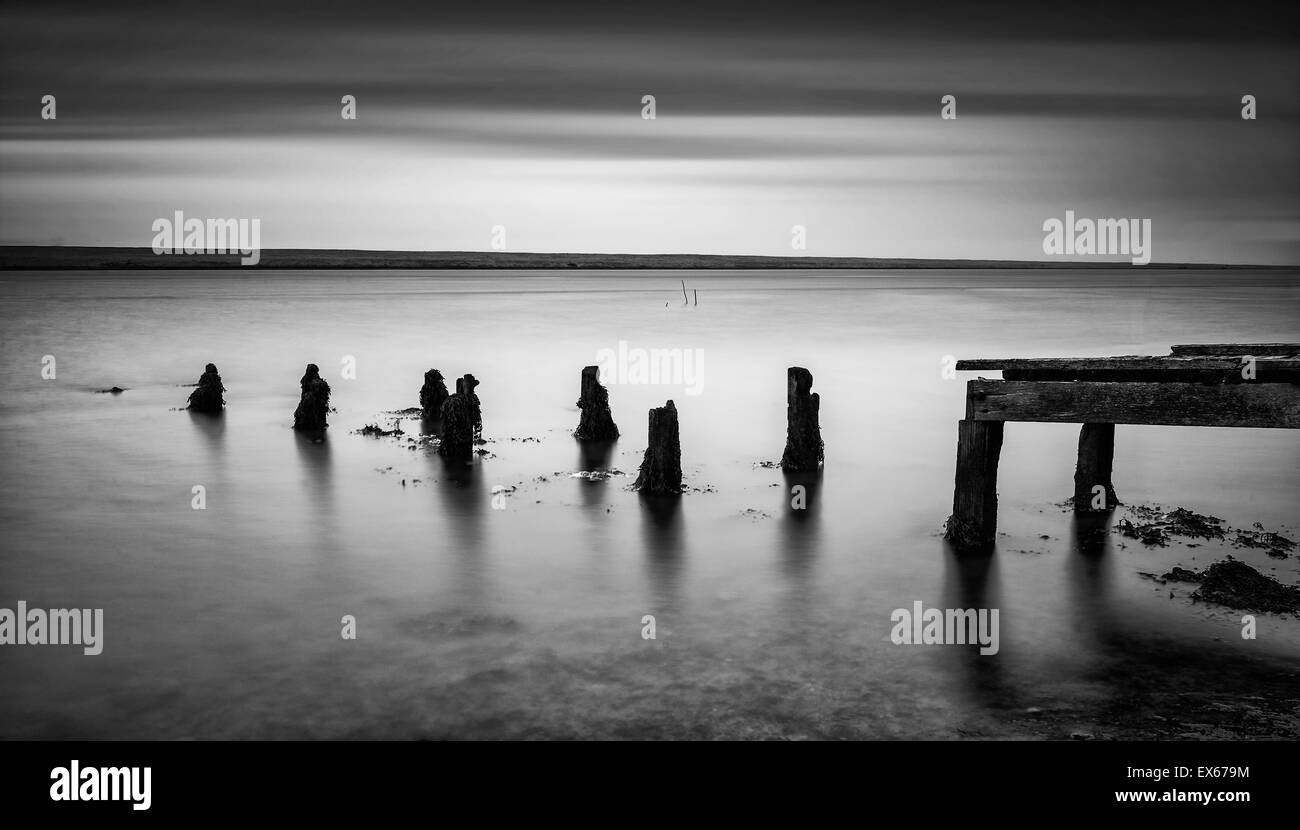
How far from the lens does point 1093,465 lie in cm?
1092

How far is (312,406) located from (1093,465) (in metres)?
12.1

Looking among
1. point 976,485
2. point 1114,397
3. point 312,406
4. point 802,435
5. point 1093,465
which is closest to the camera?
point 1114,397

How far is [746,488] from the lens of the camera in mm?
12914

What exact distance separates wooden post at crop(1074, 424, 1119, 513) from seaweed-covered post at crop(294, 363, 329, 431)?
1182 centimetres

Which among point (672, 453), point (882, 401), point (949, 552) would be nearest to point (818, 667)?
point (949, 552)

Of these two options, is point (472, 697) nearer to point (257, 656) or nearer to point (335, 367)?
point (257, 656)

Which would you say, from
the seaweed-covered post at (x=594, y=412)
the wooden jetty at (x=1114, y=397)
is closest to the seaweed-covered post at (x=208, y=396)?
the seaweed-covered post at (x=594, y=412)

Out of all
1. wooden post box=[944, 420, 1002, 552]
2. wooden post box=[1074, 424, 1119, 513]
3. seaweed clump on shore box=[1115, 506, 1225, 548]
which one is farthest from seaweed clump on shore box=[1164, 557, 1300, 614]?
wooden post box=[1074, 424, 1119, 513]

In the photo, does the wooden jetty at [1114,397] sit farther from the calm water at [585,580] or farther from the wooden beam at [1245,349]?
the calm water at [585,580]

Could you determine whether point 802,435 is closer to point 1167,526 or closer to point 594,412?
point 594,412

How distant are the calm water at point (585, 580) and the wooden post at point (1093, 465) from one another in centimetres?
35

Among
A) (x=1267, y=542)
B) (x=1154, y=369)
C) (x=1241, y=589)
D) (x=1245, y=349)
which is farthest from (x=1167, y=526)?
(x=1154, y=369)
